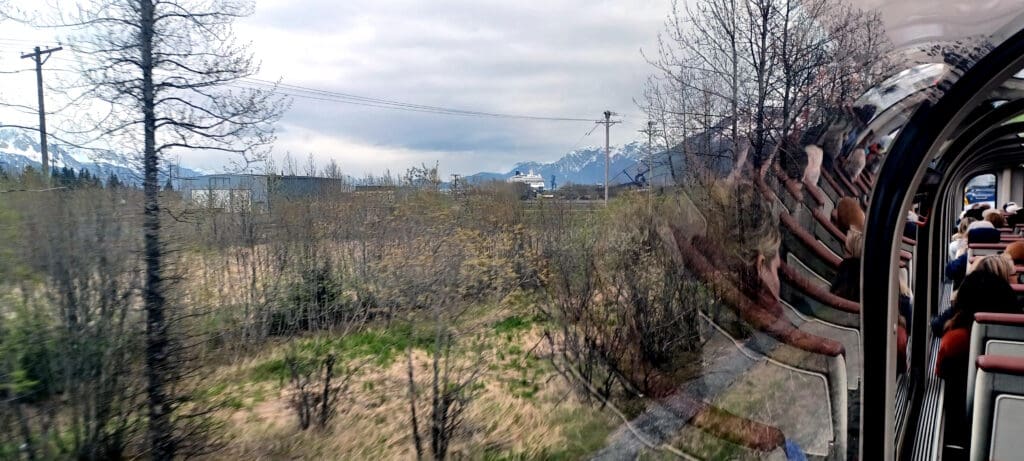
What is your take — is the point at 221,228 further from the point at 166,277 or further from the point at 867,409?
the point at 867,409

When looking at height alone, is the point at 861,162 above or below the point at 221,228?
above

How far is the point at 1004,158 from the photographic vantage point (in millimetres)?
7242

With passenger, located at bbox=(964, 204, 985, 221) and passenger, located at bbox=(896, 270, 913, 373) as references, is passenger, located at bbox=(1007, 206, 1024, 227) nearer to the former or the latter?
passenger, located at bbox=(964, 204, 985, 221)

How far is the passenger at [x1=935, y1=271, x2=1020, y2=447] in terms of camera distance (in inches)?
155

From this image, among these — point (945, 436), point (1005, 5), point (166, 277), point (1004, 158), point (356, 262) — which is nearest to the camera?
point (1005, 5)

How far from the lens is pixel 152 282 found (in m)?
3.14

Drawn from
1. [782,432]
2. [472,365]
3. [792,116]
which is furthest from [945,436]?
[472,365]

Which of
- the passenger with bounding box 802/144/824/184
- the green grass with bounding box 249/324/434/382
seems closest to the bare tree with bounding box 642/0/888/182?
the passenger with bounding box 802/144/824/184

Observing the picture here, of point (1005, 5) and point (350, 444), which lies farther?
point (350, 444)

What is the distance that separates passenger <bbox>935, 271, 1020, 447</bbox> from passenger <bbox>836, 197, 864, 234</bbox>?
2.14m

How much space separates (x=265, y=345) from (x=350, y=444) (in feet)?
4.27

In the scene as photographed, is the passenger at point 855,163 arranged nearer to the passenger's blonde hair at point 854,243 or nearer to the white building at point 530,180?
the passenger's blonde hair at point 854,243

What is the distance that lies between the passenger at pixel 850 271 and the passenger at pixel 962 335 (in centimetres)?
196

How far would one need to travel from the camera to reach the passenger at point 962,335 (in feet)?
12.9
